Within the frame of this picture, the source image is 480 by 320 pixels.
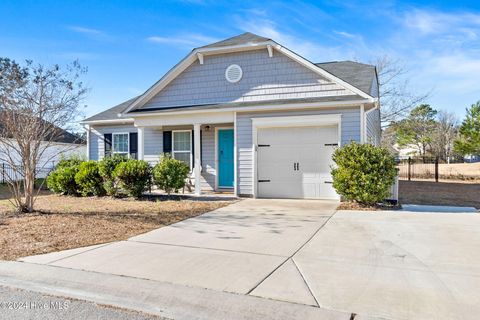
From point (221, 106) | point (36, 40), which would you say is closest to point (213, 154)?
point (221, 106)

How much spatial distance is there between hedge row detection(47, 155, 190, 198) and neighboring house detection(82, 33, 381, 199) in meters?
1.00

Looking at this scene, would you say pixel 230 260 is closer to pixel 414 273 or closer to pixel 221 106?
pixel 414 273

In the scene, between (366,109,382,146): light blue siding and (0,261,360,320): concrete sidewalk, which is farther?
(366,109,382,146): light blue siding

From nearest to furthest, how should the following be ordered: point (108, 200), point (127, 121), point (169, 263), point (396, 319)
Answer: point (396, 319) → point (169, 263) → point (108, 200) → point (127, 121)

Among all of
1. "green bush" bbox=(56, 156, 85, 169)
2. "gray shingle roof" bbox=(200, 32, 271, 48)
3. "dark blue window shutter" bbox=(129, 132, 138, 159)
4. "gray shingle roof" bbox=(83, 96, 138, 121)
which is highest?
"gray shingle roof" bbox=(200, 32, 271, 48)

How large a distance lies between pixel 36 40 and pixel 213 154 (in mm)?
7914

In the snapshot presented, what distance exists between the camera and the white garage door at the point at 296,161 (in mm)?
10641

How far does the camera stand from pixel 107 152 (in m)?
15.4

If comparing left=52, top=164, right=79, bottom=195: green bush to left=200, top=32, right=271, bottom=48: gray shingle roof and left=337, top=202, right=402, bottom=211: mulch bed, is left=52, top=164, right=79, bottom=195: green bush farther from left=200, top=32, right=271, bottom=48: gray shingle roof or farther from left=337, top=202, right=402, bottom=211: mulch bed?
left=337, top=202, right=402, bottom=211: mulch bed

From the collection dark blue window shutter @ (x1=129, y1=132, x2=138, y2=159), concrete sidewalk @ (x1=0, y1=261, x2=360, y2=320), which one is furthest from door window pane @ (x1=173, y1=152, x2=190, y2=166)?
concrete sidewalk @ (x1=0, y1=261, x2=360, y2=320)

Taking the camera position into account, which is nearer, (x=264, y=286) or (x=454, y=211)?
(x=264, y=286)

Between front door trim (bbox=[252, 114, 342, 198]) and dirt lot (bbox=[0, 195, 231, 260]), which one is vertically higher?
front door trim (bbox=[252, 114, 342, 198])

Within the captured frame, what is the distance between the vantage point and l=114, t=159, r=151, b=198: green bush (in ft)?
35.4

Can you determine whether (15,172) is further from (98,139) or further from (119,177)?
(98,139)
